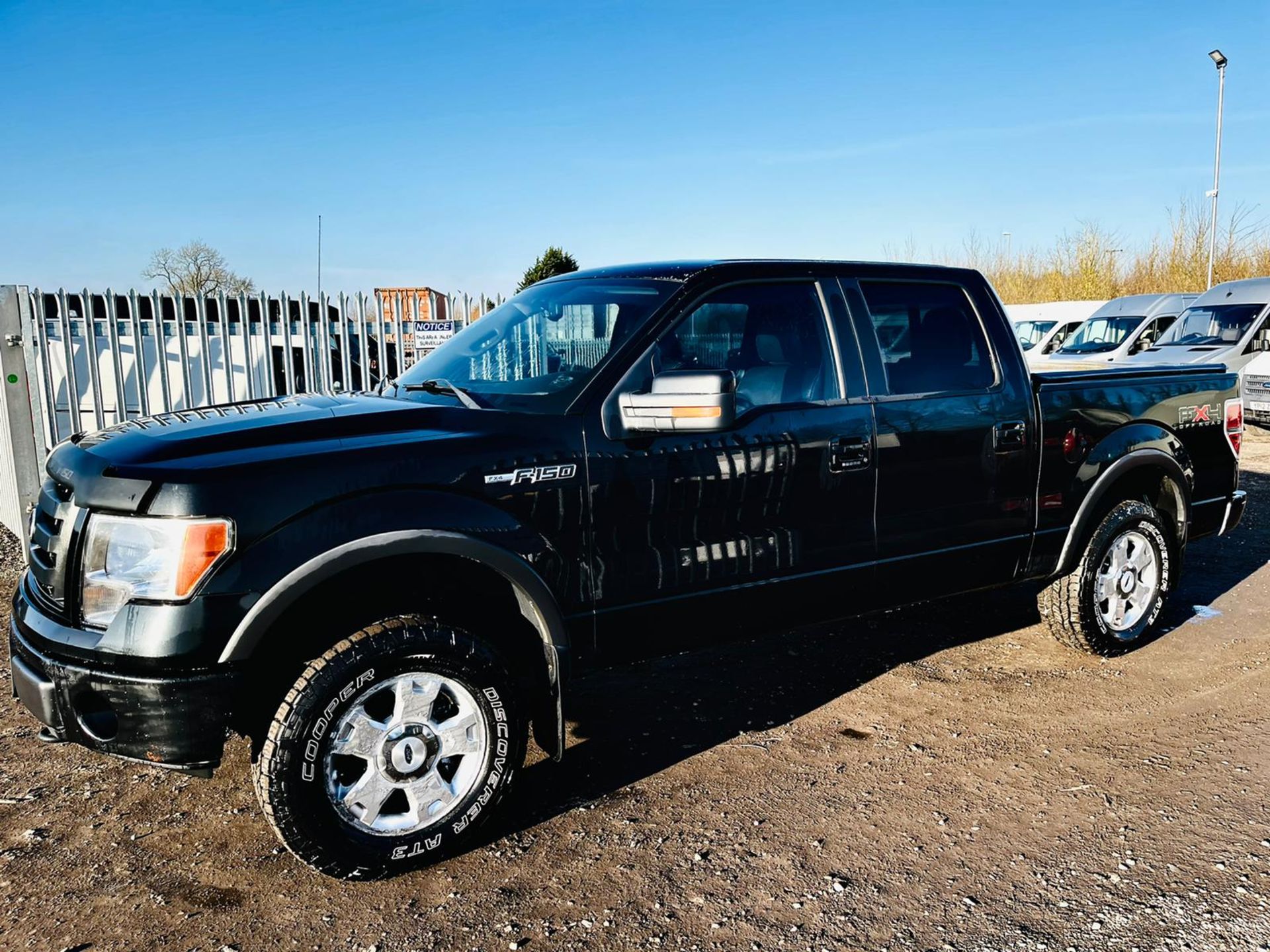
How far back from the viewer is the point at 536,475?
331 centimetres

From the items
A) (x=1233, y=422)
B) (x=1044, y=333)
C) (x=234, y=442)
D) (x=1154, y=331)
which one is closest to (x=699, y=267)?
(x=234, y=442)

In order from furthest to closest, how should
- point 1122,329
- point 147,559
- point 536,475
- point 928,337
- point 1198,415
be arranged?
point 1122,329, point 1198,415, point 928,337, point 536,475, point 147,559

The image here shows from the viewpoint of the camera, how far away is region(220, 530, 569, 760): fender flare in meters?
2.85

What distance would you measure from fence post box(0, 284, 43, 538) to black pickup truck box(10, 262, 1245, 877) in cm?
440

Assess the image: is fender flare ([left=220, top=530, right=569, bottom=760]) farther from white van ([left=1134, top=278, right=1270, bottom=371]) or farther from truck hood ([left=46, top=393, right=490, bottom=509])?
white van ([left=1134, top=278, right=1270, bottom=371])

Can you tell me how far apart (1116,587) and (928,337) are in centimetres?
185

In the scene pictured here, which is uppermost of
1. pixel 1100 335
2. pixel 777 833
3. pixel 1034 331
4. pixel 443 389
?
pixel 1034 331

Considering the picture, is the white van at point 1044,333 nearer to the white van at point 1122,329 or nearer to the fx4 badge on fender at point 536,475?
the white van at point 1122,329

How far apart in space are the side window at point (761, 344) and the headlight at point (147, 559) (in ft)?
5.40

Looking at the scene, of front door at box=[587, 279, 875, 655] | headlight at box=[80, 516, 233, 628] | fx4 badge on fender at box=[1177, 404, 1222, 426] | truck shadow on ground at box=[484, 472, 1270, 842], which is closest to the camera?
headlight at box=[80, 516, 233, 628]

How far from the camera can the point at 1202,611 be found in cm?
597

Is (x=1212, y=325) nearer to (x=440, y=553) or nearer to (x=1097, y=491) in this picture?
(x=1097, y=491)

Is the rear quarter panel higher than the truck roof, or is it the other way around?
the truck roof

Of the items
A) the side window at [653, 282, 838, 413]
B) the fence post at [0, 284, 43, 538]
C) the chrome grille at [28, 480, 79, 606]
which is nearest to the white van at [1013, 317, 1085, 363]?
the side window at [653, 282, 838, 413]
